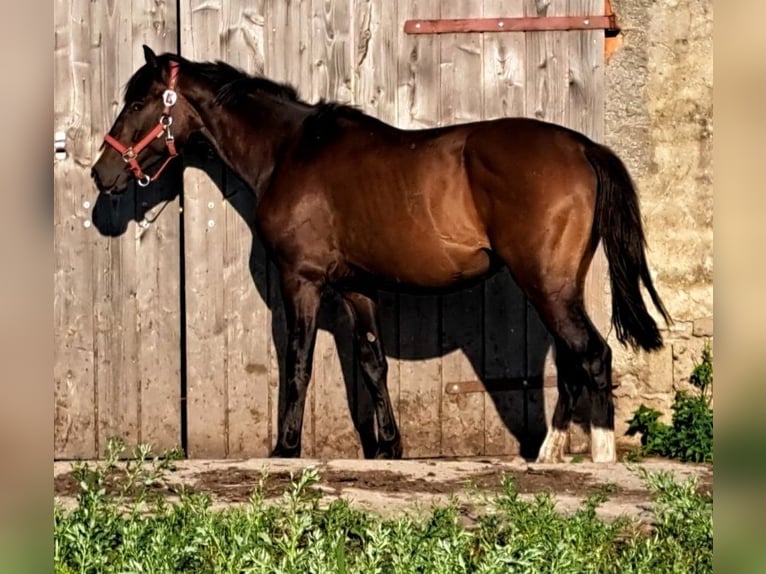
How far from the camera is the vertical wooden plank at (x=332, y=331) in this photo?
23.4 ft

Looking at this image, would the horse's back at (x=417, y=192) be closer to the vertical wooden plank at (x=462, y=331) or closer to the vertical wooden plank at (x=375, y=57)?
the vertical wooden plank at (x=375, y=57)

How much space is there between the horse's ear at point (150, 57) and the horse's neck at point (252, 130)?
28 cm

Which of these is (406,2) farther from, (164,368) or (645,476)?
(645,476)

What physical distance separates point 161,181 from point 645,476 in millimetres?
3694

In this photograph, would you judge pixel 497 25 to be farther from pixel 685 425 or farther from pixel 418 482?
pixel 418 482

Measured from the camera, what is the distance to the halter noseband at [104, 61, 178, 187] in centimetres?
683

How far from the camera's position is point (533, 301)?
6.21 metres

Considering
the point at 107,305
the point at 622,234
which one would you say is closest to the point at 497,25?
the point at 622,234

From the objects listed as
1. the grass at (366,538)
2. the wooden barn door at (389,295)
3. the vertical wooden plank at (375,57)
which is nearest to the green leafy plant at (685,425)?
the wooden barn door at (389,295)

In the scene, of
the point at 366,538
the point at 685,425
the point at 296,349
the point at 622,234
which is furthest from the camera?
the point at 685,425

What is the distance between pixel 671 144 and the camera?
7.20m

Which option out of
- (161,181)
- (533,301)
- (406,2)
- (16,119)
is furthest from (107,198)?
(16,119)

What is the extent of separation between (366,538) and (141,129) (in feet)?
10.6

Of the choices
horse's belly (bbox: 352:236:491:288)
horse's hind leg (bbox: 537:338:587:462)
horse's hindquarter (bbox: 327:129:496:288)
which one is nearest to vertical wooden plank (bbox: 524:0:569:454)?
horse's hindquarter (bbox: 327:129:496:288)
